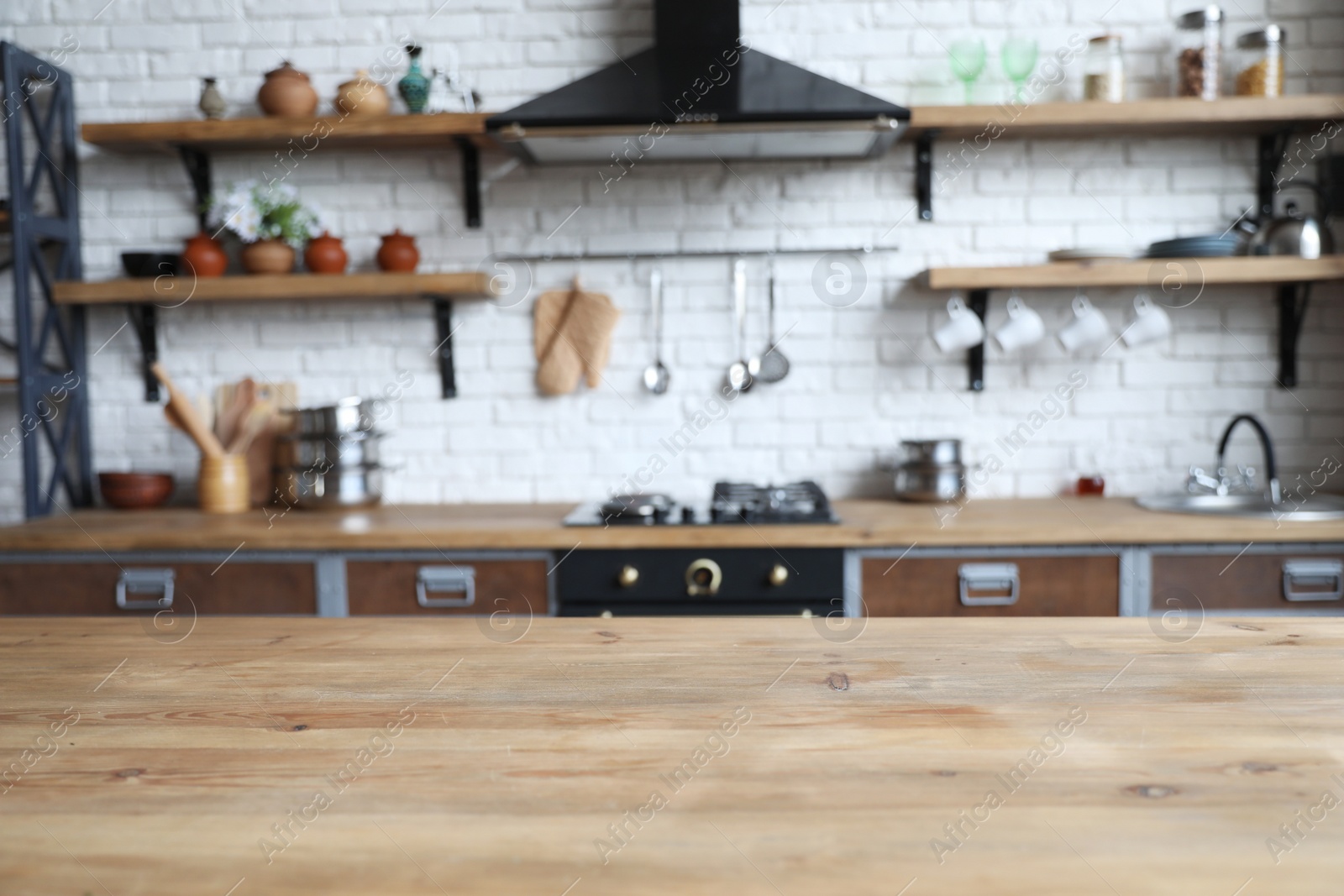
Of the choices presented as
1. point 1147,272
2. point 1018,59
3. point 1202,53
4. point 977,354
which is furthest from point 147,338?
point 1202,53

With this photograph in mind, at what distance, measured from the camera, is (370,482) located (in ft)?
9.33

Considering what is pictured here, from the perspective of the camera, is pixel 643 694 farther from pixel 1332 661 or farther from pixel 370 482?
pixel 370 482

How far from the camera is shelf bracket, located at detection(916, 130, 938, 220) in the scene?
2.88 meters

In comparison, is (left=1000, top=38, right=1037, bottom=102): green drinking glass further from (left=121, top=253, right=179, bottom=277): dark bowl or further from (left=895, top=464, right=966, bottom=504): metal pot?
(left=121, top=253, right=179, bottom=277): dark bowl

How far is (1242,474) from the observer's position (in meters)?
2.80

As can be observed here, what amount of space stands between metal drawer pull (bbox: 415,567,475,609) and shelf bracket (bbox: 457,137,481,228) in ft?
3.63

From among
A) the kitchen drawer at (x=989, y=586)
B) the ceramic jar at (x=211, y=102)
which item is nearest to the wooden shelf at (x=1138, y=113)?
the kitchen drawer at (x=989, y=586)

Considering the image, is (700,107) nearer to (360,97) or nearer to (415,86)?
(415,86)

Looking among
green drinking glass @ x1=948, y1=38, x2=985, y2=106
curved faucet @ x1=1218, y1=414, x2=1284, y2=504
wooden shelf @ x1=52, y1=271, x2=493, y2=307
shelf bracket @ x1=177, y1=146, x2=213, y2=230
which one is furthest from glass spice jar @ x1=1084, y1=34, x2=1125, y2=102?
shelf bracket @ x1=177, y1=146, x2=213, y2=230

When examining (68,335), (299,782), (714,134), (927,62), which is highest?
(927,62)

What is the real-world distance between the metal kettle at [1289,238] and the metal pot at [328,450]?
241 centimetres

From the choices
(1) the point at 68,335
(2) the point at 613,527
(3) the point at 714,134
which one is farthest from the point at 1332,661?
(1) the point at 68,335

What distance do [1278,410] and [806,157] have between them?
4.98 ft

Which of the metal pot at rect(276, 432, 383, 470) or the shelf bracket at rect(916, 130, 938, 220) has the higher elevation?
the shelf bracket at rect(916, 130, 938, 220)
